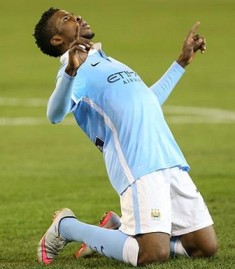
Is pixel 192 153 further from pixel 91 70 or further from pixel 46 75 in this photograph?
pixel 46 75

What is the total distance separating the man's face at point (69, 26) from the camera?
912 centimetres

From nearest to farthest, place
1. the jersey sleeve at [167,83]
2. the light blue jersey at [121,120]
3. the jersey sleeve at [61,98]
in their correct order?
the jersey sleeve at [61,98]
the light blue jersey at [121,120]
the jersey sleeve at [167,83]

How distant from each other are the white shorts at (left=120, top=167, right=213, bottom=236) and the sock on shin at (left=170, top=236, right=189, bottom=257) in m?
0.07

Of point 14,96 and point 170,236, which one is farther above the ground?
point 170,236

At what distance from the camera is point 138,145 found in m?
9.11

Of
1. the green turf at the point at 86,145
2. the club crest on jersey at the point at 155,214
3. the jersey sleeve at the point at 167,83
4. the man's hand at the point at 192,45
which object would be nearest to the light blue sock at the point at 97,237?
the green turf at the point at 86,145

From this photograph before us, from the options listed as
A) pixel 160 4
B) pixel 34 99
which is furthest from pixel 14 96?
pixel 160 4

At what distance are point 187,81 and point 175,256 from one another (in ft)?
50.6

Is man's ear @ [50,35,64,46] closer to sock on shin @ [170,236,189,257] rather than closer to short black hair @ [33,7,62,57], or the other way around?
short black hair @ [33,7,62,57]

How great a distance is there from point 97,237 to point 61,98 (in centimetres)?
→ 109

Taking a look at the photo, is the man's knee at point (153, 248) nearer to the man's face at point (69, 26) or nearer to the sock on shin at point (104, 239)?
the sock on shin at point (104, 239)

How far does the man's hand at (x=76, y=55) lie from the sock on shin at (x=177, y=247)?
1463mm

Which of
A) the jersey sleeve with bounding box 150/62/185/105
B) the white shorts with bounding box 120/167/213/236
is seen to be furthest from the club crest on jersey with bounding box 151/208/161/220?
the jersey sleeve with bounding box 150/62/185/105

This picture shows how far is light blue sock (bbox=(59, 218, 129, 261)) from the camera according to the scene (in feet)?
29.9
